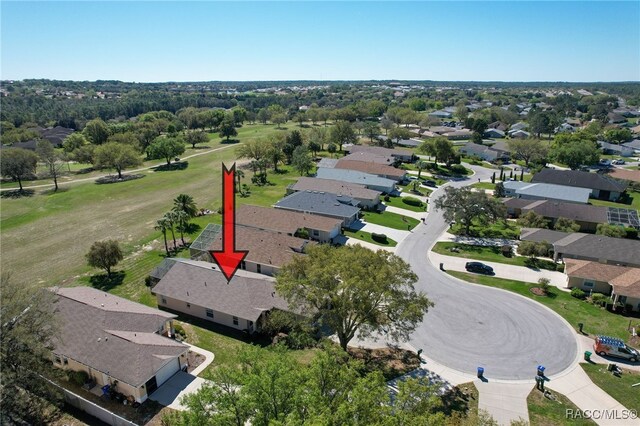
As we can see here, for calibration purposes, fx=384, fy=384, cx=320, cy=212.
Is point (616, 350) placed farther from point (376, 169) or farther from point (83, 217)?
point (83, 217)

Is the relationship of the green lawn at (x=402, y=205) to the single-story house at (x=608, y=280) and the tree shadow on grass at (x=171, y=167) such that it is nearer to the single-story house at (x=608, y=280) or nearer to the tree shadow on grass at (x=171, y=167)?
the single-story house at (x=608, y=280)

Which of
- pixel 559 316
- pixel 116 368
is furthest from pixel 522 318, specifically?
pixel 116 368

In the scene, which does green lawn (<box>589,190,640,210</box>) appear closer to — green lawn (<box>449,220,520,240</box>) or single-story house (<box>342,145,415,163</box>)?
green lawn (<box>449,220,520,240</box>)

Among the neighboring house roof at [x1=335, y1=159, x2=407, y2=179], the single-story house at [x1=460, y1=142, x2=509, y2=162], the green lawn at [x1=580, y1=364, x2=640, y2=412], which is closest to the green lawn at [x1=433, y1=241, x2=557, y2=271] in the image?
the green lawn at [x1=580, y1=364, x2=640, y2=412]

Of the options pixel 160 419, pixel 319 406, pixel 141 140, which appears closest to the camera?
pixel 319 406

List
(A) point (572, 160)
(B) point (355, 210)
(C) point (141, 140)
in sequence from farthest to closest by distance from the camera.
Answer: (C) point (141, 140) → (A) point (572, 160) → (B) point (355, 210)

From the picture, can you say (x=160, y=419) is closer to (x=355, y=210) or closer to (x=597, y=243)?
(x=355, y=210)

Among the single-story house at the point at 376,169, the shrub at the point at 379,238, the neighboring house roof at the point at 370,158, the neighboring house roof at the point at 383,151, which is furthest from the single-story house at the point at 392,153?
the shrub at the point at 379,238

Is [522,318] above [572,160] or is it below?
below
